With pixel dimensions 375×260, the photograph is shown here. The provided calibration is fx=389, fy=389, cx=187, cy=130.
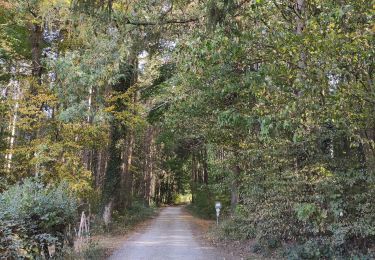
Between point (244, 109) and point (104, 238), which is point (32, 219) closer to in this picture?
point (244, 109)

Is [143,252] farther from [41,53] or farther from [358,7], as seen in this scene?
[41,53]

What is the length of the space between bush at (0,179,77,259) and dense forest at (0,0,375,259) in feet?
0.12

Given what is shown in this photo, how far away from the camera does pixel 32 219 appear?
816 centimetres

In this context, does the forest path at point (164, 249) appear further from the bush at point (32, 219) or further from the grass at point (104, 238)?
the bush at point (32, 219)

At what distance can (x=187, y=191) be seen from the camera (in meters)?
69.2

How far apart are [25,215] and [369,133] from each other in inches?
274

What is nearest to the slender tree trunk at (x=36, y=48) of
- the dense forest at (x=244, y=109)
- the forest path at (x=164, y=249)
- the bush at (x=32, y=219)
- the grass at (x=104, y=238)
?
the dense forest at (x=244, y=109)

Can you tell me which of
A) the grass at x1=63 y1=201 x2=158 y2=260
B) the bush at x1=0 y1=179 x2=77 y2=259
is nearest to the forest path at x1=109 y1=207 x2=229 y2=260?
the grass at x1=63 y1=201 x2=158 y2=260

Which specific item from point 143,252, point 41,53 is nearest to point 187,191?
point 41,53

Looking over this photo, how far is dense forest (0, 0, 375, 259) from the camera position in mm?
6770

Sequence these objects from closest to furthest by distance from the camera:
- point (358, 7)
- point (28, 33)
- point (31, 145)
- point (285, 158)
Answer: point (358, 7), point (285, 158), point (31, 145), point (28, 33)

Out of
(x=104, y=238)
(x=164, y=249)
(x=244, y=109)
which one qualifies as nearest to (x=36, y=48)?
(x=104, y=238)

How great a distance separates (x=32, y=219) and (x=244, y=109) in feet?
19.0

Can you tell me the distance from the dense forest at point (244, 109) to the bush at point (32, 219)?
38 mm
